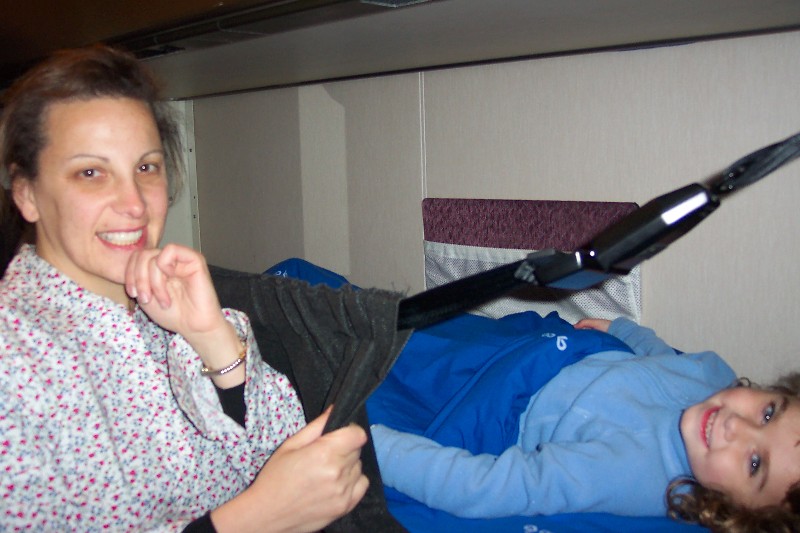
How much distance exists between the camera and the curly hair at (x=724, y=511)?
91 centimetres

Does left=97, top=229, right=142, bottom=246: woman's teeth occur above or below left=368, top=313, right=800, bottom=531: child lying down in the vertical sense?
above

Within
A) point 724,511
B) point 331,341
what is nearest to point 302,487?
point 331,341

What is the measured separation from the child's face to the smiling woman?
58 centimetres

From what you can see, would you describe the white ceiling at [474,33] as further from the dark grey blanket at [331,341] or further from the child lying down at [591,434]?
the child lying down at [591,434]

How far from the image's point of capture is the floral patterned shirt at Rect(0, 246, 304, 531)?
0.71 metres

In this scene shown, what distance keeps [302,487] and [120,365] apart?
0.93 ft

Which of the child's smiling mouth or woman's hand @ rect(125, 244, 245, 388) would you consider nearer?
woman's hand @ rect(125, 244, 245, 388)

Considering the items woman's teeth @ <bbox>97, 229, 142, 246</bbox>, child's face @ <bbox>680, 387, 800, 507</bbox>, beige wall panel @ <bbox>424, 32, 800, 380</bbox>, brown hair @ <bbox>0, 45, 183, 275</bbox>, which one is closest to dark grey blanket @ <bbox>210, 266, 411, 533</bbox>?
woman's teeth @ <bbox>97, 229, 142, 246</bbox>

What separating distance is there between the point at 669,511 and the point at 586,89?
2.71 feet

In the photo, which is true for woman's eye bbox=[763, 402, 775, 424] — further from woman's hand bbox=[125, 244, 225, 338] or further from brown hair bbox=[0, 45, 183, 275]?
brown hair bbox=[0, 45, 183, 275]

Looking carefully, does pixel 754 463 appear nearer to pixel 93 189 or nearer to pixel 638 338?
pixel 638 338

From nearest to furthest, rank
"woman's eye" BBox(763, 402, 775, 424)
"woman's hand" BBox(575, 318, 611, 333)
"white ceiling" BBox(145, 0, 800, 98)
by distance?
1. "white ceiling" BBox(145, 0, 800, 98)
2. "woman's eye" BBox(763, 402, 775, 424)
3. "woman's hand" BBox(575, 318, 611, 333)

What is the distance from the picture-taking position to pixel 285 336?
33.8 inches

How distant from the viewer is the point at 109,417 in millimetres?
779
